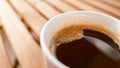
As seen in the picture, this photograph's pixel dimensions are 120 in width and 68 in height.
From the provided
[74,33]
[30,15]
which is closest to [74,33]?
[74,33]

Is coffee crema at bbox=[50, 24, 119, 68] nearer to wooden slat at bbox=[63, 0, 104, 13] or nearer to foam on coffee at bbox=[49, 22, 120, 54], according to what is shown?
foam on coffee at bbox=[49, 22, 120, 54]

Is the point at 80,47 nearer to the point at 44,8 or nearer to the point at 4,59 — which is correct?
the point at 4,59

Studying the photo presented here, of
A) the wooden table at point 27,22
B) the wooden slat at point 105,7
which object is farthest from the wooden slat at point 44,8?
the wooden slat at point 105,7

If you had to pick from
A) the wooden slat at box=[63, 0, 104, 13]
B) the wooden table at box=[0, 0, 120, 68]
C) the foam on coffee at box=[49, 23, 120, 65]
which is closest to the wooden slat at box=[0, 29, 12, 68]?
the wooden table at box=[0, 0, 120, 68]

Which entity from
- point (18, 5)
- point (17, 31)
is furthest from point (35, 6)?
point (17, 31)

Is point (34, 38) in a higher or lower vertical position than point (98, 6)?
lower

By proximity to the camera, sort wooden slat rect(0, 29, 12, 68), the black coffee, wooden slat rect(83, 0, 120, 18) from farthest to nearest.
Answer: wooden slat rect(83, 0, 120, 18)
wooden slat rect(0, 29, 12, 68)
the black coffee

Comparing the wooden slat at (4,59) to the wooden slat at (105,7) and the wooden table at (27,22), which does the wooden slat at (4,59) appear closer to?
the wooden table at (27,22)

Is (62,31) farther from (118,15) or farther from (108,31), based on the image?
(118,15)
